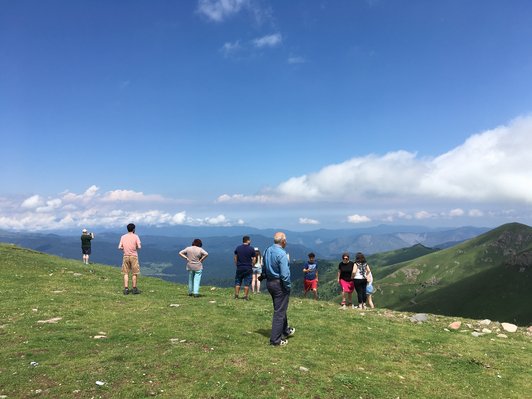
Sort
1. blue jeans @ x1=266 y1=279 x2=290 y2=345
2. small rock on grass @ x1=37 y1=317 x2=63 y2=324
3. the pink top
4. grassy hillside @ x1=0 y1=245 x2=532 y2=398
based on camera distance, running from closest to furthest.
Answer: grassy hillside @ x1=0 y1=245 x2=532 y2=398
blue jeans @ x1=266 y1=279 x2=290 y2=345
small rock on grass @ x1=37 y1=317 x2=63 y2=324
the pink top

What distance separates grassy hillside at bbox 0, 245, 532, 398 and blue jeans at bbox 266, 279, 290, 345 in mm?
716

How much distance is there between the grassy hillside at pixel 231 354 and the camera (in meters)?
10.2

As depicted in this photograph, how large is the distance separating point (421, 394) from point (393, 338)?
5999 millimetres

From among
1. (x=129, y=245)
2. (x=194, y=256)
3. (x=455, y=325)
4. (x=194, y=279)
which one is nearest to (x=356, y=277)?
(x=455, y=325)

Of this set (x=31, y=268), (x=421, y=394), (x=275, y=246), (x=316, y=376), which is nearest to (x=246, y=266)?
(x=275, y=246)

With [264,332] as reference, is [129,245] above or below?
above

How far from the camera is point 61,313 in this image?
17.9 metres

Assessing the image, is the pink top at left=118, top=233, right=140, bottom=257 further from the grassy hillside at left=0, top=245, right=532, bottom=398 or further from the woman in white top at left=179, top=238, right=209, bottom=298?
the grassy hillside at left=0, top=245, right=532, bottom=398

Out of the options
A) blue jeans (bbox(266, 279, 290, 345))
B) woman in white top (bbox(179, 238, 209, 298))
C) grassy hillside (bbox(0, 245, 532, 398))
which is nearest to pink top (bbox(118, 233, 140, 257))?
woman in white top (bbox(179, 238, 209, 298))

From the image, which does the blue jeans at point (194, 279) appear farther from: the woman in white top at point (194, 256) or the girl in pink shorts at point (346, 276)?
the girl in pink shorts at point (346, 276)

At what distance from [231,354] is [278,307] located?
2696mm

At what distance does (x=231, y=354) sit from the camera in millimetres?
12789

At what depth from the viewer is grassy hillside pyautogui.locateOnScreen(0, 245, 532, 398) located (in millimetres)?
10227

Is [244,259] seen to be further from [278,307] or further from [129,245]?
[278,307]
